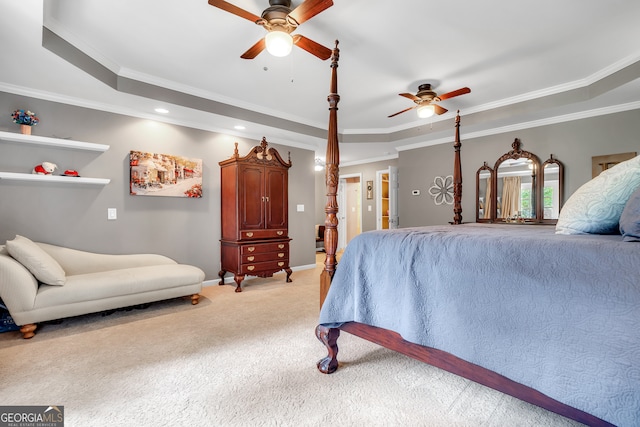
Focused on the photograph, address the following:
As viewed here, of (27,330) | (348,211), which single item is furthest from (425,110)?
(348,211)

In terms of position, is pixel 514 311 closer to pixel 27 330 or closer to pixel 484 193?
pixel 27 330

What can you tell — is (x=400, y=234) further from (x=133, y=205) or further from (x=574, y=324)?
(x=133, y=205)

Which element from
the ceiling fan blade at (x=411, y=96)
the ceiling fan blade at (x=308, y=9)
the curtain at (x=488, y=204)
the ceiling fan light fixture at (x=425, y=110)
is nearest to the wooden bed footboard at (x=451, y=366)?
the ceiling fan blade at (x=308, y=9)

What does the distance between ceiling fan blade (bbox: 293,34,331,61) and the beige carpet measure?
231 centimetres

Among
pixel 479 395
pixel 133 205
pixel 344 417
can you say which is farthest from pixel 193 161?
pixel 479 395

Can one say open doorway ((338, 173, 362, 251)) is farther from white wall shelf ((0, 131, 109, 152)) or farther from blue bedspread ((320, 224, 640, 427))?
blue bedspread ((320, 224, 640, 427))

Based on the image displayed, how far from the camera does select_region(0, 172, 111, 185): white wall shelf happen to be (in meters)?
2.83

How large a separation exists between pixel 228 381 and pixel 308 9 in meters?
2.40

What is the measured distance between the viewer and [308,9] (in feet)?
6.44

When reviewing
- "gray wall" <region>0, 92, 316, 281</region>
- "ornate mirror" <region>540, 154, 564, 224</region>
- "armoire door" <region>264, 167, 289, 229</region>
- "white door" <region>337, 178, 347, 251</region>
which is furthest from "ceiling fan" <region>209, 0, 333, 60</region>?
"white door" <region>337, 178, 347, 251</region>

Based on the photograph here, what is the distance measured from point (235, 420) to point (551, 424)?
1.48m

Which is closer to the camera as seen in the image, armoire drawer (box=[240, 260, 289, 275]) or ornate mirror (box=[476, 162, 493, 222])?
armoire drawer (box=[240, 260, 289, 275])

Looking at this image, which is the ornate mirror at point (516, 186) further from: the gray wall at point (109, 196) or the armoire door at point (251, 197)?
the gray wall at point (109, 196)

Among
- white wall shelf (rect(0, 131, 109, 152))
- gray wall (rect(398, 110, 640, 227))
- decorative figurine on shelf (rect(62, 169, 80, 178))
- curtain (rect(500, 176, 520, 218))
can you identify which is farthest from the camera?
curtain (rect(500, 176, 520, 218))
